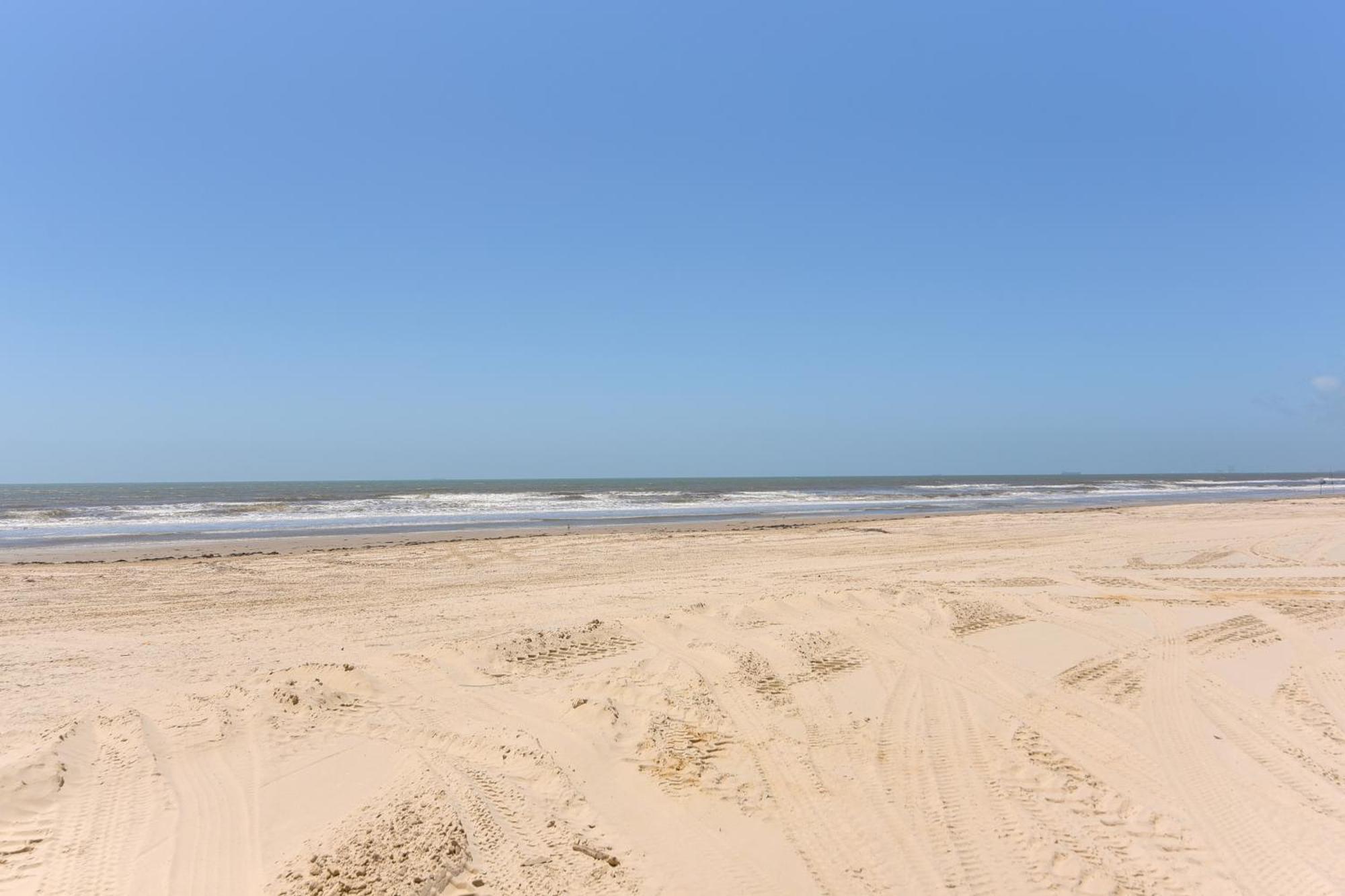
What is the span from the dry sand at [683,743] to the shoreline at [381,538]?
7369mm

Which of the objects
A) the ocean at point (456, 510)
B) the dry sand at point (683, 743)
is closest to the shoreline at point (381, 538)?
the ocean at point (456, 510)

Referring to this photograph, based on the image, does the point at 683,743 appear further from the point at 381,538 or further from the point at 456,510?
the point at 456,510

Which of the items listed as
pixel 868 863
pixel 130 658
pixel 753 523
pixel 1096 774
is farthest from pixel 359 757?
pixel 753 523

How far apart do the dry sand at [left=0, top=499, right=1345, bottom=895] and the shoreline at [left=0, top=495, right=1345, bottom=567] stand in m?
7.37

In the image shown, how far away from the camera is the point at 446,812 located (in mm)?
4402

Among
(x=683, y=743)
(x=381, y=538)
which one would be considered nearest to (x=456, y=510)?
(x=381, y=538)

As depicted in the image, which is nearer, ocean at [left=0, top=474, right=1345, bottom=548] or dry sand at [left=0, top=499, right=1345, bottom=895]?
dry sand at [left=0, top=499, right=1345, bottom=895]

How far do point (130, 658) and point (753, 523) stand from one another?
21456 mm

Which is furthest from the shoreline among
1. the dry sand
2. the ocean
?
the dry sand

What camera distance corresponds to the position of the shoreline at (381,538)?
18031 millimetres

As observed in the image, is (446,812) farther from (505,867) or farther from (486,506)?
(486,506)

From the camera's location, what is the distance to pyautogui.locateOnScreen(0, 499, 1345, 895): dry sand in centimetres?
396

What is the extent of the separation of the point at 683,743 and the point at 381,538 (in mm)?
19841

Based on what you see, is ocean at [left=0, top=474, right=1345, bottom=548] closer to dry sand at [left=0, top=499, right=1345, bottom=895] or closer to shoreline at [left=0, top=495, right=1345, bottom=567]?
shoreline at [left=0, top=495, right=1345, bottom=567]
